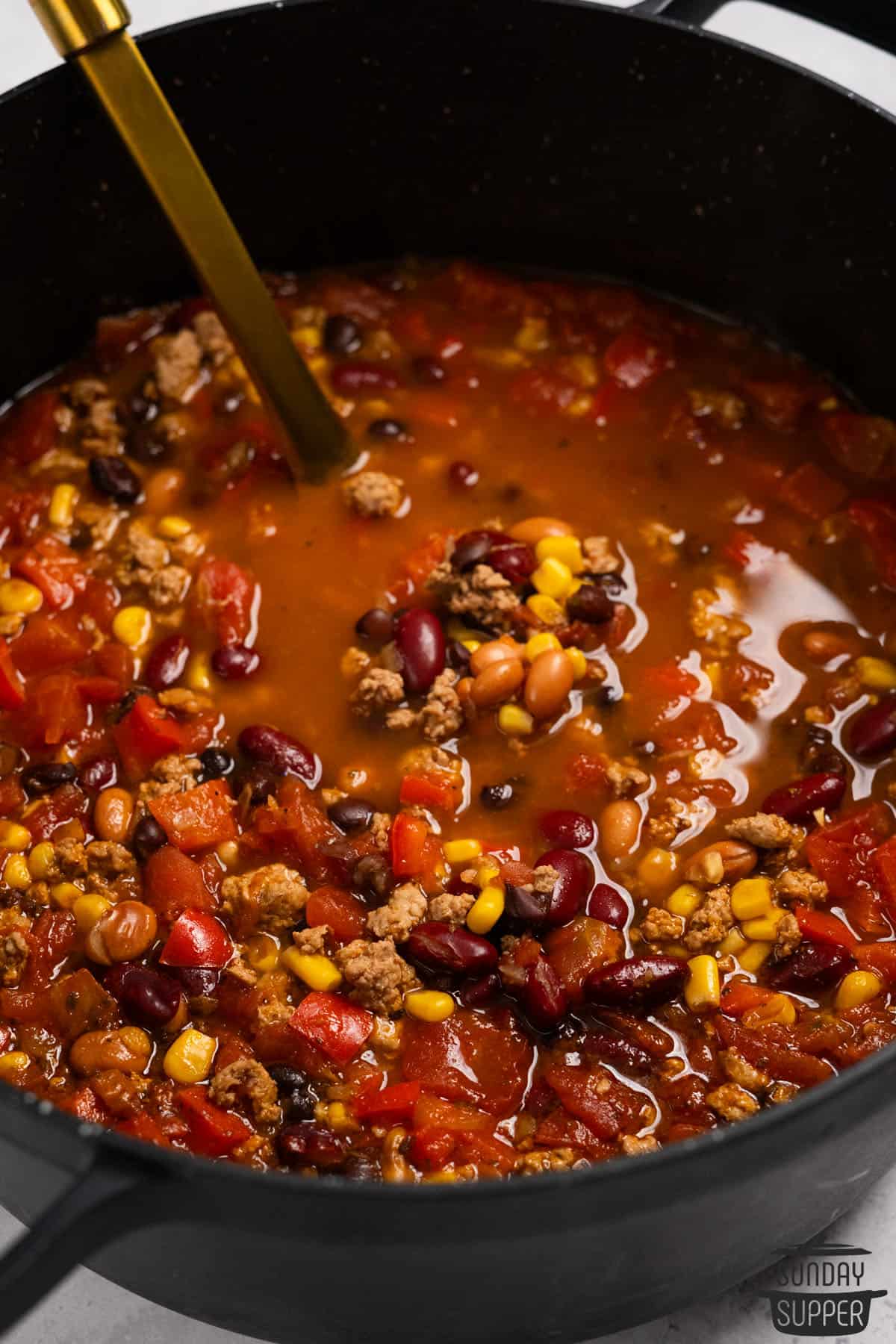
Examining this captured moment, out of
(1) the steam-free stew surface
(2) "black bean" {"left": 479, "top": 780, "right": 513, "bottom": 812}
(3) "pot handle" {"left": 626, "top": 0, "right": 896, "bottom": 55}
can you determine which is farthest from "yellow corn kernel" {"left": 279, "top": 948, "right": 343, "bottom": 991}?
(3) "pot handle" {"left": 626, "top": 0, "right": 896, "bottom": 55}

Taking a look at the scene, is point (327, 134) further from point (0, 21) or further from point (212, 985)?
point (212, 985)

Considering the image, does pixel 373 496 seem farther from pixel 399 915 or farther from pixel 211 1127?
pixel 211 1127

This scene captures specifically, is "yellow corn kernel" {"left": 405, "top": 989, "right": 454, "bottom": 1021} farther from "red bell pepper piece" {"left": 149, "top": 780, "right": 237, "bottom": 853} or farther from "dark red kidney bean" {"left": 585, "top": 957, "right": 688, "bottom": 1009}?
"red bell pepper piece" {"left": 149, "top": 780, "right": 237, "bottom": 853}

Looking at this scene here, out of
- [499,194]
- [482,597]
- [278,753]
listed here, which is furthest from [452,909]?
[499,194]

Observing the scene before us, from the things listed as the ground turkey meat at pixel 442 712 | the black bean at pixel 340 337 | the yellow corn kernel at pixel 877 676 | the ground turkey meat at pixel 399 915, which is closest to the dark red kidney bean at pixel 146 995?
the ground turkey meat at pixel 399 915

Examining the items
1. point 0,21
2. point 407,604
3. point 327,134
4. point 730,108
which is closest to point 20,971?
point 407,604
